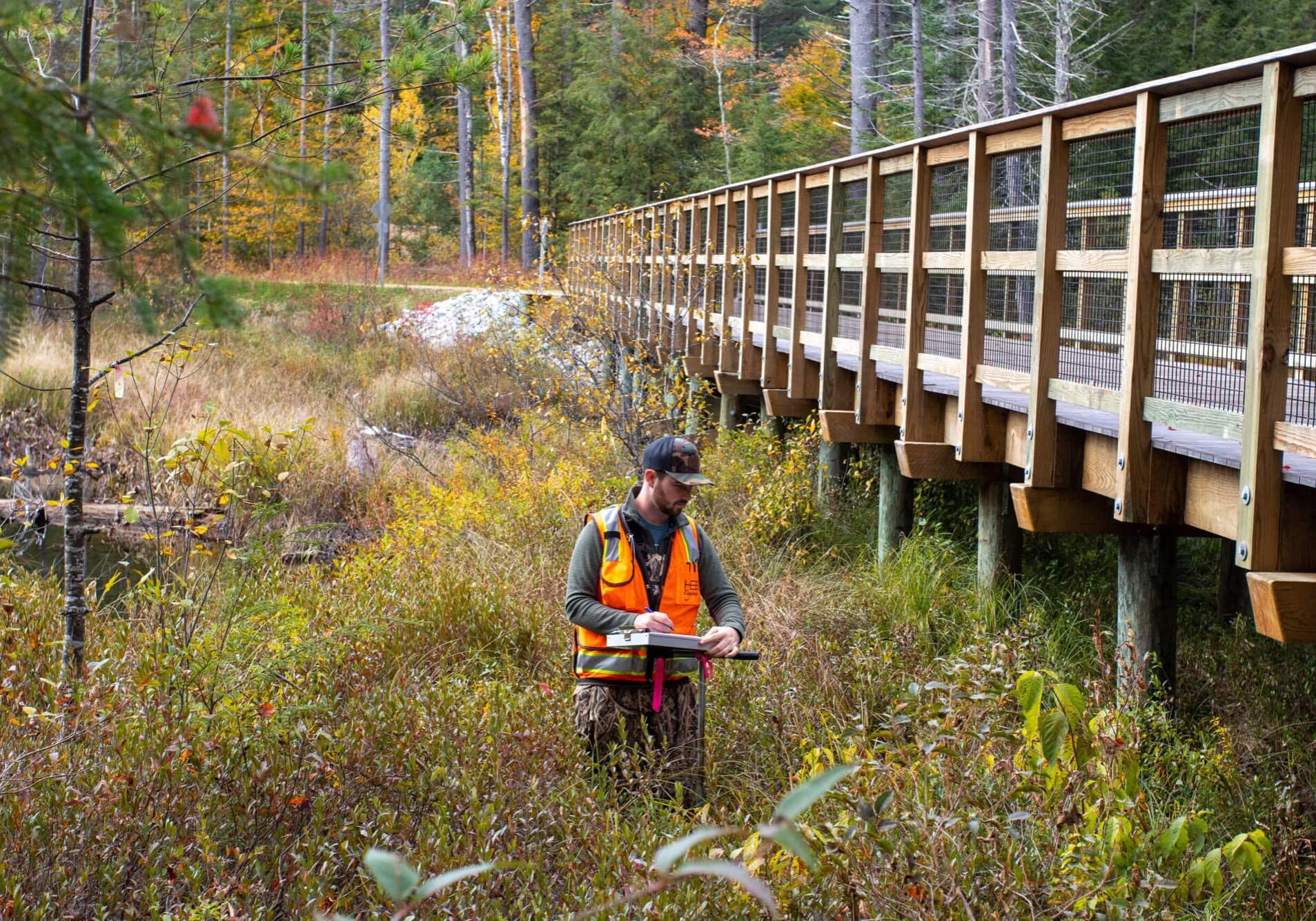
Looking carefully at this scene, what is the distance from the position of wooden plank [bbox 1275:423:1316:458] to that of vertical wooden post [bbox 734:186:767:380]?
6.91 m

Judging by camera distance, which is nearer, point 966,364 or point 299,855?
point 299,855

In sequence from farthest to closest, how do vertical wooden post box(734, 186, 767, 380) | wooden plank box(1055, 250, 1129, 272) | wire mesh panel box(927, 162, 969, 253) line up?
vertical wooden post box(734, 186, 767, 380) → wire mesh panel box(927, 162, 969, 253) → wooden plank box(1055, 250, 1129, 272)

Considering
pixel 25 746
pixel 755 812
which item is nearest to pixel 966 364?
pixel 755 812

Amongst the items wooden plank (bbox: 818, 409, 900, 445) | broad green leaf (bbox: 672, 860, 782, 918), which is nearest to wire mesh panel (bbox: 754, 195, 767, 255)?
wooden plank (bbox: 818, 409, 900, 445)

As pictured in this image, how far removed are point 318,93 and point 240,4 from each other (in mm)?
1498

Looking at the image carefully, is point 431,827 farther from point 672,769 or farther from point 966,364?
point 966,364

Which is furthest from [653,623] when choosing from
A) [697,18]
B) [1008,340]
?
[697,18]

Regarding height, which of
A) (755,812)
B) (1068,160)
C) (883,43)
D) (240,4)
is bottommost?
(755,812)

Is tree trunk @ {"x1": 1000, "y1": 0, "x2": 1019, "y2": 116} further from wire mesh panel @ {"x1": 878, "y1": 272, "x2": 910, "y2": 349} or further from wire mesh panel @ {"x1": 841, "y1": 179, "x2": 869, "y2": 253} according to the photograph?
wire mesh panel @ {"x1": 878, "y1": 272, "x2": 910, "y2": 349}

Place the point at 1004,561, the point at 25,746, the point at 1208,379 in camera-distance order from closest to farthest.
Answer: the point at 25,746 → the point at 1208,379 → the point at 1004,561

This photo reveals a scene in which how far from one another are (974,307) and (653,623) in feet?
9.01

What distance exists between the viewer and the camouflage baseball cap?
16.5 ft

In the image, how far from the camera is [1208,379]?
5.32 metres

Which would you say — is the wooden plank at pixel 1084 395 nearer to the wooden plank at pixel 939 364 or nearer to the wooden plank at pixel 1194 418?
the wooden plank at pixel 1194 418
